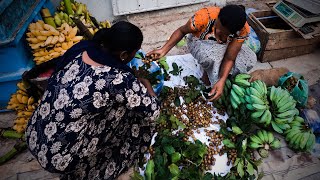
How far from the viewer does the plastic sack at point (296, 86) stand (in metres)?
2.97

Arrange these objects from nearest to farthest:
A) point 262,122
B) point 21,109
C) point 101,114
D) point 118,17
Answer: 1. point 101,114
2. point 262,122
3. point 21,109
4. point 118,17

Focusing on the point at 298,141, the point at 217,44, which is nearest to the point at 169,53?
the point at 217,44

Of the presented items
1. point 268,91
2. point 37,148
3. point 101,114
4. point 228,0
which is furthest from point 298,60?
point 37,148

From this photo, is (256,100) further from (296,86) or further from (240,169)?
(240,169)

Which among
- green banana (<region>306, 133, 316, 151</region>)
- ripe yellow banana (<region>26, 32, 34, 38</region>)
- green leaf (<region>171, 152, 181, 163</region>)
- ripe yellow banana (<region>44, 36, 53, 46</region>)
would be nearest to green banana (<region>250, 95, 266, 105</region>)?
green banana (<region>306, 133, 316, 151</region>)

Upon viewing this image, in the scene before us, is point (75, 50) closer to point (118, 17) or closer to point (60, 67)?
point (60, 67)

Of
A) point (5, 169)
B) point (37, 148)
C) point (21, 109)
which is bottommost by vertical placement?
point (5, 169)

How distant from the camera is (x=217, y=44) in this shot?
3.12 m

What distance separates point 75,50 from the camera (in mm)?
2092

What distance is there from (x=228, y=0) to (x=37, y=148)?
4.47 meters

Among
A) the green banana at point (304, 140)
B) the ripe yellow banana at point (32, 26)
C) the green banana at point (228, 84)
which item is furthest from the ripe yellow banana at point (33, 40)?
the green banana at point (304, 140)

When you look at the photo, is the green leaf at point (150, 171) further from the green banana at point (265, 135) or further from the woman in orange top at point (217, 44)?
the green banana at point (265, 135)

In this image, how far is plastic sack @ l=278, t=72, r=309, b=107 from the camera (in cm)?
297

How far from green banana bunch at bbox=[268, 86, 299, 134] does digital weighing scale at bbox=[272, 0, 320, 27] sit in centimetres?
142
